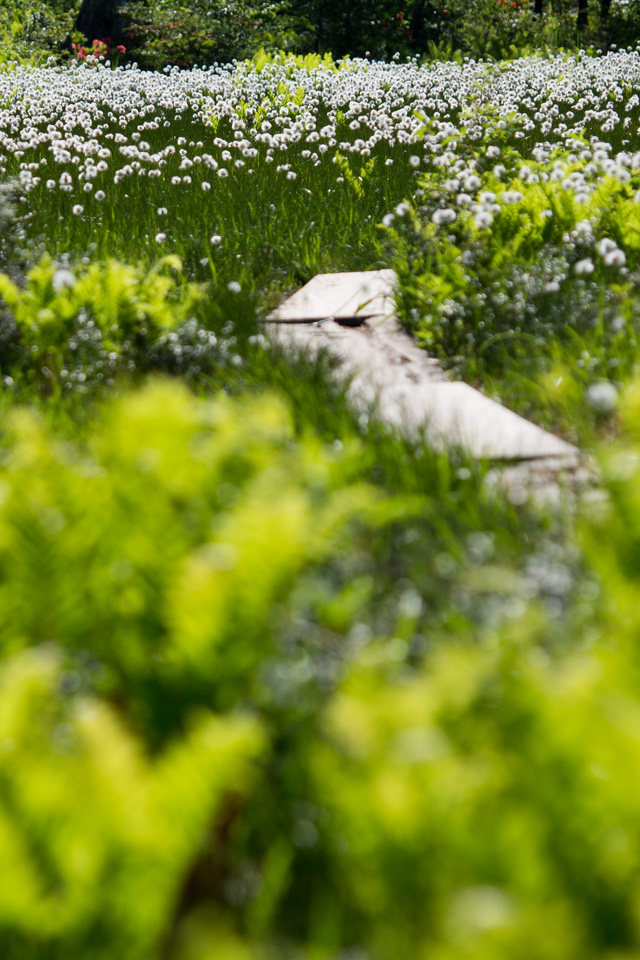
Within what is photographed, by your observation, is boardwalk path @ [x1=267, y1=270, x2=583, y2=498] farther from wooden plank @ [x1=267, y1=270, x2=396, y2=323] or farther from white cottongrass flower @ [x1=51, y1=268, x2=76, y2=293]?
white cottongrass flower @ [x1=51, y1=268, x2=76, y2=293]

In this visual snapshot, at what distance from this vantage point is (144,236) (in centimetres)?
544

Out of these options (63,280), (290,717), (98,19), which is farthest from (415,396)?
(98,19)

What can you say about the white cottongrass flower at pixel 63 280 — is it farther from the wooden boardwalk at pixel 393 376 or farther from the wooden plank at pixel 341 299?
the wooden plank at pixel 341 299

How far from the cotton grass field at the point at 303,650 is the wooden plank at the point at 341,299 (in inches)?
33.0

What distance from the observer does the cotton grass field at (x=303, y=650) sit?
3.67ft

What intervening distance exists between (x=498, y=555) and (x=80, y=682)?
1079 mm

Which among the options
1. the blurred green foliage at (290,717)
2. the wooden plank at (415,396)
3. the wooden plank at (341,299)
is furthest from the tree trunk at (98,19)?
the blurred green foliage at (290,717)

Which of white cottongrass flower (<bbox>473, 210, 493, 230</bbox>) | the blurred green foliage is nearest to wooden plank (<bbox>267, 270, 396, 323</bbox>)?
white cottongrass flower (<bbox>473, 210, 493, 230</bbox>)

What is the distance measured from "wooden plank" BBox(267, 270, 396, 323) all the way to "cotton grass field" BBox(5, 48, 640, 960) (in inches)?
33.0

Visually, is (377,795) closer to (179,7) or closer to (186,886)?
(186,886)

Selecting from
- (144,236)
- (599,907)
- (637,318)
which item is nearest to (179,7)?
(144,236)

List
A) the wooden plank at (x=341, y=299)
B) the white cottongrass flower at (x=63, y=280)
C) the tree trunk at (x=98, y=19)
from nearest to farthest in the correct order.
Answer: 1. the white cottongrass flower at (x=63, y=280)
2. the wooden plank at (x=341, y=299)
3. the tree trunk at (x=98, y=19)

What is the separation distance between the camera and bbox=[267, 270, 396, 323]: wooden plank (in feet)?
15.2

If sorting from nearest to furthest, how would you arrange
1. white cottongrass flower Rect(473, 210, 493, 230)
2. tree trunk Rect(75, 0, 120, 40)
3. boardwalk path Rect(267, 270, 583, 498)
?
boardwalk path Rect(267, 270, 583, 498) → white cottongrass flower Rect(473, 210, 493, 230) → tree trunk Rect(75, 0, 120, 40)
